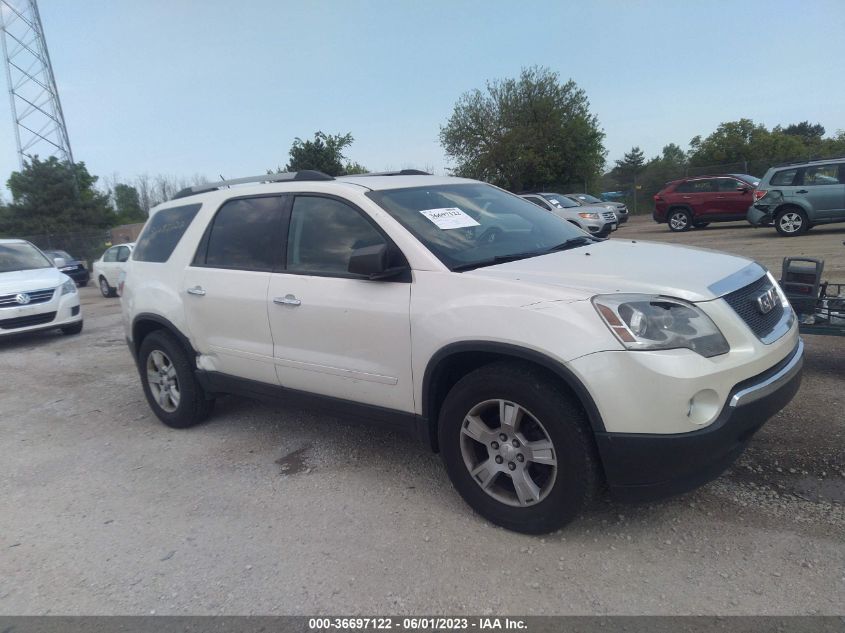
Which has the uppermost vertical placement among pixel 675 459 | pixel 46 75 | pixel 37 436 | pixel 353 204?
pixel 46 75

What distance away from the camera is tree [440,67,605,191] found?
33.9 m

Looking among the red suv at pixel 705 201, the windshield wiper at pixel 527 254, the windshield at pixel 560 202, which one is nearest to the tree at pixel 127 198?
the windshield at pixel 560 202

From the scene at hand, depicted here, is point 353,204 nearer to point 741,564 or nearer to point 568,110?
point 741,564

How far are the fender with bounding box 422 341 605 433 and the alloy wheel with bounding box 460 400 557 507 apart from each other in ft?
0.79

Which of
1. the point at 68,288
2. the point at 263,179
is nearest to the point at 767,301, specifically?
the point at 263,179

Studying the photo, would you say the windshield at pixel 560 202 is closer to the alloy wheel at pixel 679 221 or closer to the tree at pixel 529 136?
the alloy wheel at pixel 679 221

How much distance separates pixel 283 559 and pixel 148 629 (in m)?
0.66

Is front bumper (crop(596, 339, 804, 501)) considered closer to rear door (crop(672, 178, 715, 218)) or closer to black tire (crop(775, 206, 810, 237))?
black tire (crop(775, 206, 810, 237))

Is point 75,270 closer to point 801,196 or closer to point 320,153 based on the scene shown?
point 320,153

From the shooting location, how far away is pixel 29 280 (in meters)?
9.36

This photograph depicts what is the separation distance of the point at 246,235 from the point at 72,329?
745 centimetres

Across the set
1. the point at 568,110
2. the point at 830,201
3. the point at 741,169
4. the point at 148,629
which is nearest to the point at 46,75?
the point at 568,110

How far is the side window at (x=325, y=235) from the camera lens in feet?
11.9

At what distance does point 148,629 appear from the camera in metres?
2.60
